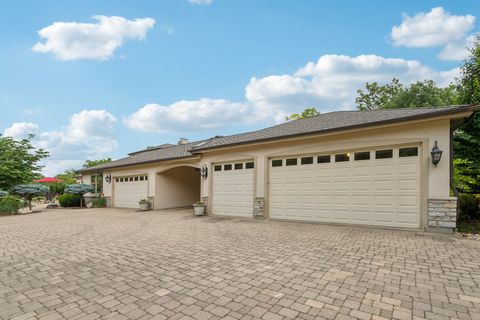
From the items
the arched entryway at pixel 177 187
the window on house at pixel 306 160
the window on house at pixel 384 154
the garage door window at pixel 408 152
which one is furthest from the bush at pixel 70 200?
the garage door window at pixel 408 152

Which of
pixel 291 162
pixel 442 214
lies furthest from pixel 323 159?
pixel 442 214

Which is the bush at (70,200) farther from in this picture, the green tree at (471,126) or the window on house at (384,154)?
the green tree at (471,126)

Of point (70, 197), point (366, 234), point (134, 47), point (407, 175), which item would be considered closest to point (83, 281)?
point (366, 234)

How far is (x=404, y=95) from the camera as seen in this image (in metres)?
26.1

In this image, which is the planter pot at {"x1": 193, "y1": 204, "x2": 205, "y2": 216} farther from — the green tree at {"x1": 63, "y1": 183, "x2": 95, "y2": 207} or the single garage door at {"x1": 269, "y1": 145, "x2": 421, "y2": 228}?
the green tree at {"x1": 63, "y1": 183, "x2": 95, "y2": 207}

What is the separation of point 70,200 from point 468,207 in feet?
72.5

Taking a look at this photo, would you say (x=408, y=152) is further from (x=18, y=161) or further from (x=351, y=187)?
(x=18, y=161)

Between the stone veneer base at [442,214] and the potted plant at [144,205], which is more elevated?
the stone veneer base at [442,214]

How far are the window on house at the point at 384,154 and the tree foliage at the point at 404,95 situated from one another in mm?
21099

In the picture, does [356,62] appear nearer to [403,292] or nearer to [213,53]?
[213,53]

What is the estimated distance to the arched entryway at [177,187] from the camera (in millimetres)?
14875

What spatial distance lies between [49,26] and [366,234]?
1422 cm

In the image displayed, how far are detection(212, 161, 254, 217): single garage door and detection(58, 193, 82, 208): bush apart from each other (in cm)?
1274

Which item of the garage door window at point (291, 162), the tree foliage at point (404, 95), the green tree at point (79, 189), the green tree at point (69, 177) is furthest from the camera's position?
the green tree at point (69, 177)
